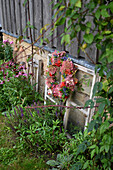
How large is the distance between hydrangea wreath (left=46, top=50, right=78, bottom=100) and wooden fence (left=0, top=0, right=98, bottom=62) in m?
0.16

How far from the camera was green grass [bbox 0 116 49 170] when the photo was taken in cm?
240

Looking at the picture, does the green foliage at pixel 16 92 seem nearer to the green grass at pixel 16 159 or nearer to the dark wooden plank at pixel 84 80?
the green grass at pixel 16 159

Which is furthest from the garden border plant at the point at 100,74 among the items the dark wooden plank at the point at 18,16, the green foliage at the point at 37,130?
the dark wooden plank at the point at 18,16

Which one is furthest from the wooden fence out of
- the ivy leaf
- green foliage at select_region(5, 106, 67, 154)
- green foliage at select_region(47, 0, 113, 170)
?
green foliage at select_region(5, 106, 67, 154)

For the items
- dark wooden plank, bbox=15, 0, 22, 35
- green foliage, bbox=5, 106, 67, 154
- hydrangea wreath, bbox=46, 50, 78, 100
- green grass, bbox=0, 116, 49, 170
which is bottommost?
green grass, bbox=0, 116, 49, 170

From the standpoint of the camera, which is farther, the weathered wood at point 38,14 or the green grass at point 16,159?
the weathered wood at point 38,14

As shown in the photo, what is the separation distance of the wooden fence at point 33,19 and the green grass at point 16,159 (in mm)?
1588

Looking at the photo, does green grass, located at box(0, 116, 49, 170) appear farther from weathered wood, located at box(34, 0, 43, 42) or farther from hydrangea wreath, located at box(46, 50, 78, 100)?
weathered wood, located at box(34, 0, 43, 42)

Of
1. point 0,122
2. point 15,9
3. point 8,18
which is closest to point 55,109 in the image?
point 0,122

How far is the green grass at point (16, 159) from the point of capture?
240 centimetres

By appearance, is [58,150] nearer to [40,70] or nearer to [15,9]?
[40,70]

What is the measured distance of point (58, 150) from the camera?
2.53 m

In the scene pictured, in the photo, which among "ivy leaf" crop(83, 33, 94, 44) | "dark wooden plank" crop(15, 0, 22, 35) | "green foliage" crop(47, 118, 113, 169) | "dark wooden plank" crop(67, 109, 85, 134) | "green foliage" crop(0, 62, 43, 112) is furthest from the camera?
"dark wooden plank" crop(15, 0, 22, 35)

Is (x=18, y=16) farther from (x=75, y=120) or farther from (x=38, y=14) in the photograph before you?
(x=75, y=120)
